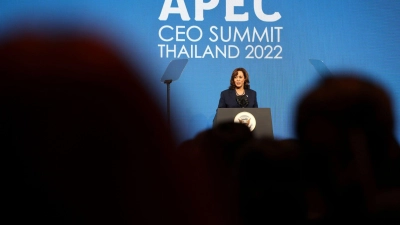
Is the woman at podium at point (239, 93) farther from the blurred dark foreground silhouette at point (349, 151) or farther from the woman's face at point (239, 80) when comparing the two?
the blurred dark foreground silhouette at point (349, 151)

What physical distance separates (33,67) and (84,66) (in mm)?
29

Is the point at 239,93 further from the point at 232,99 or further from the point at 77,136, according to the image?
A: the point at 77,136

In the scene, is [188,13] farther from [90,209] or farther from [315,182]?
[90,209]

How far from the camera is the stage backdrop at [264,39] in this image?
21.6 feet

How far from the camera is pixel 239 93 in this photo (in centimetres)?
611

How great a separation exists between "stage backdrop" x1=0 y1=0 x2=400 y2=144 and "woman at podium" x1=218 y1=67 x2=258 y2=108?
0.43 metres

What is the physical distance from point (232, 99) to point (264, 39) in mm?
1095

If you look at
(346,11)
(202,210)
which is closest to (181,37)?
(346,11)

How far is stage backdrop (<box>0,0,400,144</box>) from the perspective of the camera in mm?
6586

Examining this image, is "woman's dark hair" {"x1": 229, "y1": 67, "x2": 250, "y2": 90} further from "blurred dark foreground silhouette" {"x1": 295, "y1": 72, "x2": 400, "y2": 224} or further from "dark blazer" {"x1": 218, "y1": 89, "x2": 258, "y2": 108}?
"blurred dark foreground silhouette" {"x1": 295, "y1": 72, "x2": 400, "y2": 224}

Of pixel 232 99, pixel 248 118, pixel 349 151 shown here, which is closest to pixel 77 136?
pixel 349 151

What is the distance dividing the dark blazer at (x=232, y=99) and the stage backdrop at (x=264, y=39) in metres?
0.55

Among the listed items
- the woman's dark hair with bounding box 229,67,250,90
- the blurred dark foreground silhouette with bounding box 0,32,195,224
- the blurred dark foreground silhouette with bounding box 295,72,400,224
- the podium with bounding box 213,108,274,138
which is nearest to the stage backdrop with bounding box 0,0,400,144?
the woman's dark hair with bounding box 229,67,250,90

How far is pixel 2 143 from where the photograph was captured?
318 mm
